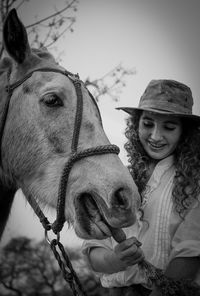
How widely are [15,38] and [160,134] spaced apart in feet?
3.69

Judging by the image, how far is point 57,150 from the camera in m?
2.04

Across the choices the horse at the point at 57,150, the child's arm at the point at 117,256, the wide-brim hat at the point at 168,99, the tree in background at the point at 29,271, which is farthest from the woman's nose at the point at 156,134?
the tree in background at the point at 29,271

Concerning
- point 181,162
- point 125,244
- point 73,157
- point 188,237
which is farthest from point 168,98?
point 125,244

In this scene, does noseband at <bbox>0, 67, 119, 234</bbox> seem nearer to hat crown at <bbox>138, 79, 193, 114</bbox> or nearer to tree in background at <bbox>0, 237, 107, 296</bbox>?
hat crown at <bbox>138, 79, 193, 114</bbox>

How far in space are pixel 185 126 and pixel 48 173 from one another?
38.9 inches

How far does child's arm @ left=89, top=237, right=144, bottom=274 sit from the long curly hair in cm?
45

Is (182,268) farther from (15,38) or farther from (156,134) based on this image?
(15,38)

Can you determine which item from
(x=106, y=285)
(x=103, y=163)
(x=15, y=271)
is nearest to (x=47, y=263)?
(x=15, y=271)

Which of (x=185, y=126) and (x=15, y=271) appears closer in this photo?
(x=185, y=126)

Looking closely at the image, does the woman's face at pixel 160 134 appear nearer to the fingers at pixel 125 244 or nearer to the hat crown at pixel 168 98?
the hat crown at pixel 168 98

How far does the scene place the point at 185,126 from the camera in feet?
7.79

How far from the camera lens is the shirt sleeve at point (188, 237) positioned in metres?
1.85

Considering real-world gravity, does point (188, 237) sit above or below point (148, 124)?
below

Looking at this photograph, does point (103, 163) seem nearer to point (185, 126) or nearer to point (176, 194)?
point (176, 194)
